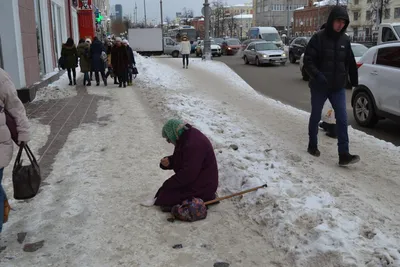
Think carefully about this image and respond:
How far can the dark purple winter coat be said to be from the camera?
3977 millimetres

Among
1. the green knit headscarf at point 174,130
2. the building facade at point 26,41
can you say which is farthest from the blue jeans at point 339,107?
the building facade at point 26,41

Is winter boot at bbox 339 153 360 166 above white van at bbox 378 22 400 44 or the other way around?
the other way around

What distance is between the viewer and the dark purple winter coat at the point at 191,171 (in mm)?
3977

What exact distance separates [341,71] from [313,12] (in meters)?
92.7

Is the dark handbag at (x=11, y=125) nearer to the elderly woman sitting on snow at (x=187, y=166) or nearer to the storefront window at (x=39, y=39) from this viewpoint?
the elderly woman sitting on snow at (x=187, y=166)

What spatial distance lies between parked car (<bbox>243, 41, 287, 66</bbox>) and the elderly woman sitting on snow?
22.0 metres

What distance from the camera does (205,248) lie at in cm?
355

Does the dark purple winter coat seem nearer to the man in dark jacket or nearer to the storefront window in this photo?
the man in dark jacket

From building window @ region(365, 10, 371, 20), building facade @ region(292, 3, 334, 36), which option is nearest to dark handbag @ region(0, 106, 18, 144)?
building window @ region(365, 10, 371, 20)

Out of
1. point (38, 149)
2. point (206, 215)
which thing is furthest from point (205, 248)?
point (38, 149)

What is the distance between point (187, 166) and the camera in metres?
3.99

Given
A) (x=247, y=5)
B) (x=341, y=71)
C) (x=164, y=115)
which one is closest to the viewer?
(x=341, y=71)

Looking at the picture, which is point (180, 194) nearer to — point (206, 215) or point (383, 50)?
point (206, 215)

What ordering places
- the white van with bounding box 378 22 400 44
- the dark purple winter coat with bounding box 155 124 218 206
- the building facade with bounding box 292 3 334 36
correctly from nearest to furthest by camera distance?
the dark purple winter coat with bounding box 155 124 218 206 < the white van with bounding box 378 22 400 44 < the building facade with bounding box 292 3 334 36
